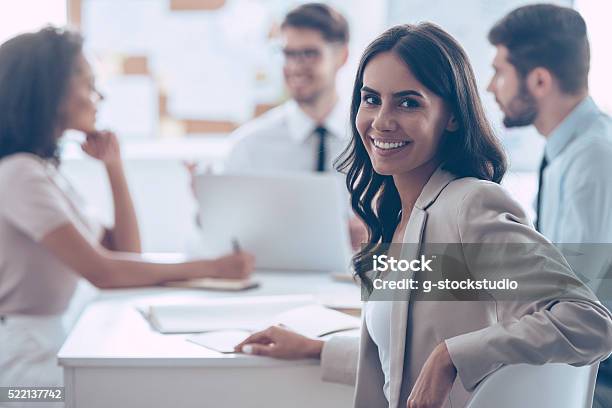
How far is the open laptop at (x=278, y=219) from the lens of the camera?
83.4 inches

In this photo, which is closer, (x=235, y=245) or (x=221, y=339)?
(x=221, y=339)

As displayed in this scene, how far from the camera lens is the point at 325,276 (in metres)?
2.20

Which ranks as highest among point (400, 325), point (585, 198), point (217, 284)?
point (585, 198)

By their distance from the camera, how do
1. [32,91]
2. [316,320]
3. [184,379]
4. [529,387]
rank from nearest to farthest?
[529,387] < [184,379] < [316,320] < [32,91]

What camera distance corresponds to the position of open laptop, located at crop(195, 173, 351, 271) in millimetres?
2117

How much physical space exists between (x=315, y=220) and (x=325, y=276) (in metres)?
0.18

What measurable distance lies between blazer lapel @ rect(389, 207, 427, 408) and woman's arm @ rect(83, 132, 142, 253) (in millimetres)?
1471

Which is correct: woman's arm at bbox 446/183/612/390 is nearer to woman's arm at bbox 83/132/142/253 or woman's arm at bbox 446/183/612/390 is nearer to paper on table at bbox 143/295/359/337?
paper on table at bbox 143/295/359/337

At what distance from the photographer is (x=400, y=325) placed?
1228 millimetres

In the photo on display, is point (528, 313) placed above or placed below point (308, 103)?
below

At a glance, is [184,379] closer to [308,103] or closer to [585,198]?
[585,198]

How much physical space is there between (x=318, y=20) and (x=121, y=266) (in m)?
1.39

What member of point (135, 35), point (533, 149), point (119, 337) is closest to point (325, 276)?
point (119, 337)

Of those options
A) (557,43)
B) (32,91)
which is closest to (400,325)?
(557,43)
